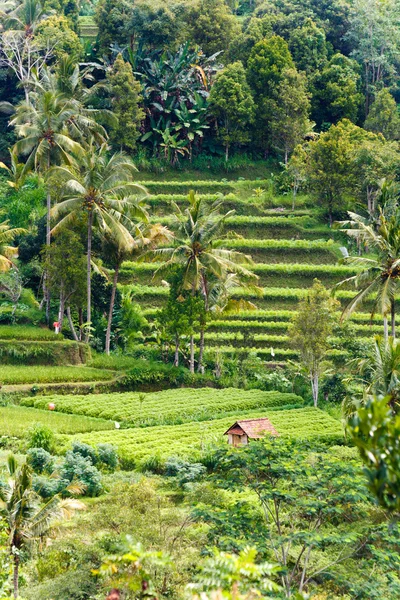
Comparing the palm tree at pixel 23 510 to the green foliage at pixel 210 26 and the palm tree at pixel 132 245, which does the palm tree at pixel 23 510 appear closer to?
the palm tree at pixel 132 245

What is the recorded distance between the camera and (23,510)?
1892cm

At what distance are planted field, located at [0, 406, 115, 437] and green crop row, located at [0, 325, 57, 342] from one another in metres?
5.66

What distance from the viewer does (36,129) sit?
42.0 meters

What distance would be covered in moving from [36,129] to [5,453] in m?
17.8

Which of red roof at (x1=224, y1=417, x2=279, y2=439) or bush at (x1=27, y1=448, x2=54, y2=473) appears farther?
red roof at (x1=224, y1=417, x2=279, y2=439)

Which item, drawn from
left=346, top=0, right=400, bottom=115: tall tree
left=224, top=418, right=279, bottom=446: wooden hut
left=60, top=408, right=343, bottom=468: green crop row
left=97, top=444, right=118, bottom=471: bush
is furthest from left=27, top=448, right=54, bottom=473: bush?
Answer: left=346, top=0, right=400, bottom=115: tall tree

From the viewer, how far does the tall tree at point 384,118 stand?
62781 millimetres

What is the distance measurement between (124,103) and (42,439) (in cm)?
3135

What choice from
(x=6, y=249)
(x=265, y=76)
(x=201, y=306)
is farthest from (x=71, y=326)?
(x=265, y=76)

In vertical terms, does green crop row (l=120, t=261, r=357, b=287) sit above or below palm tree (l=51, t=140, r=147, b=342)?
below

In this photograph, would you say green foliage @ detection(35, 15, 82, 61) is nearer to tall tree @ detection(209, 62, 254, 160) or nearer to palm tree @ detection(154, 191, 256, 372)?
tall tree @ detection(209, 62, 254, 160)

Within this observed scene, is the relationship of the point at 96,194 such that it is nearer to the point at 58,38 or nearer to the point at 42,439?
the point at 42,439

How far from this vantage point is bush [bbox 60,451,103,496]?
26.6 meters

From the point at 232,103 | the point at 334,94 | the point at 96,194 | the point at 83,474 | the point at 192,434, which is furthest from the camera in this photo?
the point at 334,94
